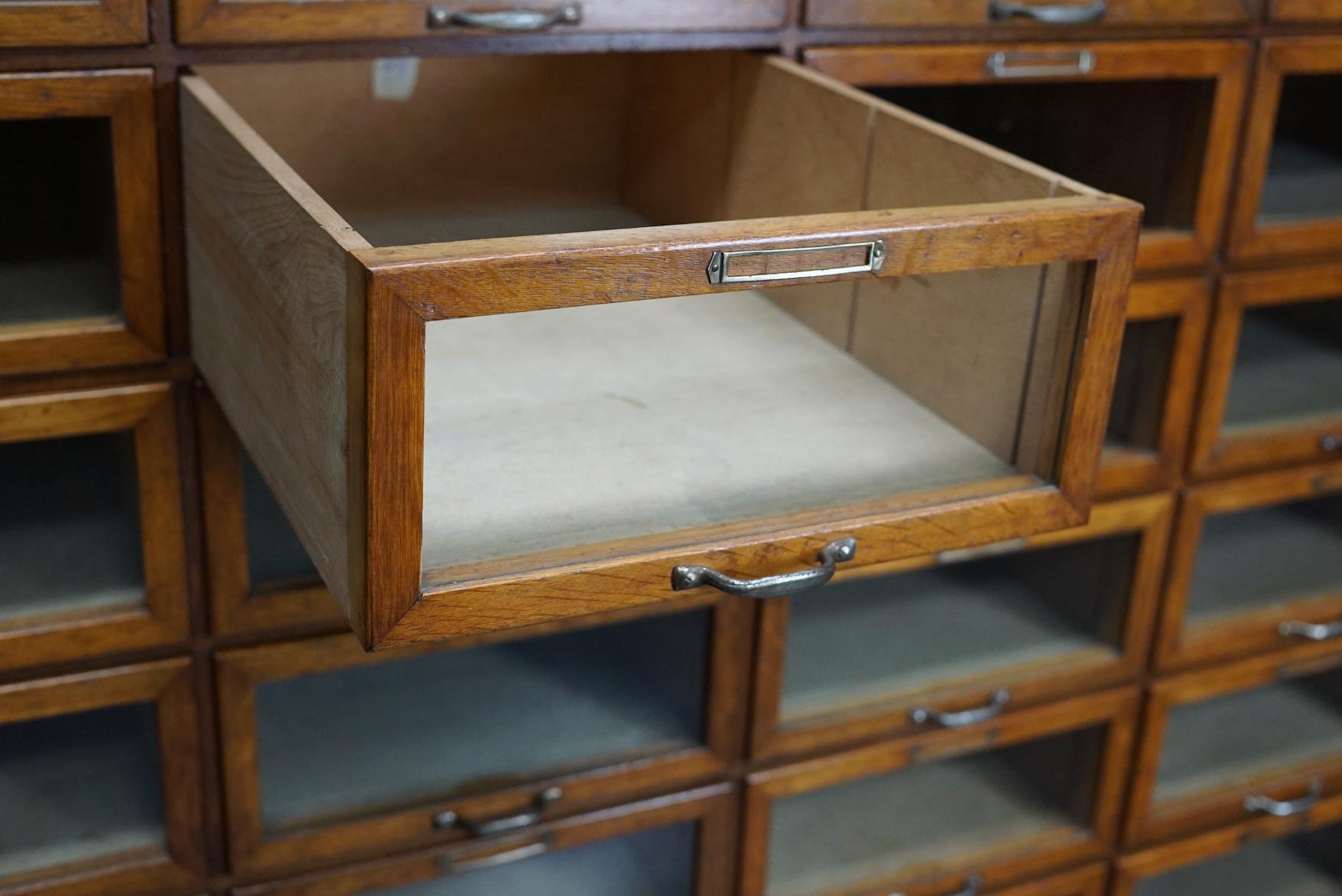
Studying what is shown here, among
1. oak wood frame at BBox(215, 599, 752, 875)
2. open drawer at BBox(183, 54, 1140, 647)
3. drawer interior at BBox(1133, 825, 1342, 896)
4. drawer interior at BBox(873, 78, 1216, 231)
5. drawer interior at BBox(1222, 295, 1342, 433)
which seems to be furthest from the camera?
drawer interior at BBox(1133, 825, 1342, 896)

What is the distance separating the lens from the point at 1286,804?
1.87 meters

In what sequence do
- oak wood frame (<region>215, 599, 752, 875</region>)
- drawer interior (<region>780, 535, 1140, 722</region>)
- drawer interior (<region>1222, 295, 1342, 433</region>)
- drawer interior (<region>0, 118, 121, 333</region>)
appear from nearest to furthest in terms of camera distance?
drawer interior (<region>0, 118, 121, 333</region>) < oak wood frame (<region>215, 599, 752, 875</region>) < drawer interior (<region>780, 535, 1140, 722</region>) < drawer interior (<region>1222, 295, 1342, 433</region>)

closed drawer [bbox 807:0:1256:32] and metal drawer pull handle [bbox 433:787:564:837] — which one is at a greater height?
closed drawer [bbox 807:0:1256:32]

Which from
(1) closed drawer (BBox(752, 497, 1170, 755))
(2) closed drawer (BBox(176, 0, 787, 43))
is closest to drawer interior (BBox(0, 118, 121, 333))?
(2) closed drawer (BBox(176, 0, 787, 43))

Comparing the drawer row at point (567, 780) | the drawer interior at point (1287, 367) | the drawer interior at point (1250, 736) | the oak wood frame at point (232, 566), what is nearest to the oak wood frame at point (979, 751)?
the drawer row at point (567, 780)

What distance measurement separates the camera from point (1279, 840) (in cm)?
211

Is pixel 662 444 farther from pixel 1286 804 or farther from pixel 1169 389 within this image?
pixel 1286 804

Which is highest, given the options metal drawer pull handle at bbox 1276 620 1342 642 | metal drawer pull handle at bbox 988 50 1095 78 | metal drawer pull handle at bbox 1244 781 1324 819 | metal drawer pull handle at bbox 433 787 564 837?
metal drawer pull handle at bbox 988 50 1095 78

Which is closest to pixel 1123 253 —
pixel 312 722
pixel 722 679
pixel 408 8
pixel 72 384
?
pixel 408 8

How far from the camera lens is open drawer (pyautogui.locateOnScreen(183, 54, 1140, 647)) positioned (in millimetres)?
818

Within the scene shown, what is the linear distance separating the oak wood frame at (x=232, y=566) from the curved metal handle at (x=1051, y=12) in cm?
75

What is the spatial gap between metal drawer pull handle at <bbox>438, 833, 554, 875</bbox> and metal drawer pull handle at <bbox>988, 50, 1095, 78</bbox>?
2.68 feet

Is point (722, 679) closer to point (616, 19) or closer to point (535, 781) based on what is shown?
point (535, 781)

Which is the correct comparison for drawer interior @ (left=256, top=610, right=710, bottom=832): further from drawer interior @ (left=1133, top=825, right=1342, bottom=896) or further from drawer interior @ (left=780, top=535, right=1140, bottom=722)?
drawer interior @ (left=1133, top=825, right=1342, bottom=896)
